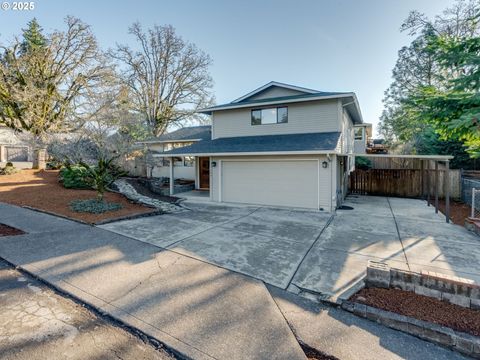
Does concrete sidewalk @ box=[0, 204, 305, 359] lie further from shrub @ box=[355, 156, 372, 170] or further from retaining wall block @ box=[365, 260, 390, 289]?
shrub @ box=[355, 156, 372, 170]

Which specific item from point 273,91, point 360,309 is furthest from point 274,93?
point 360,309

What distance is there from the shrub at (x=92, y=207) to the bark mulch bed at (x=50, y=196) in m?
0.20

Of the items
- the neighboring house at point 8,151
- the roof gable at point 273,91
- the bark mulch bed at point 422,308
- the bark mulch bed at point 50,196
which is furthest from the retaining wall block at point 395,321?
the neighboring house at point 8,151

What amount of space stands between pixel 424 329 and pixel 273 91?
11.8 metres

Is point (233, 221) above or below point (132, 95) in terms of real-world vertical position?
below

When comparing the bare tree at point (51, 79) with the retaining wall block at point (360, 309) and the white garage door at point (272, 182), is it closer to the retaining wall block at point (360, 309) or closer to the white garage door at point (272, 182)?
the white garage door at point (272, 182)

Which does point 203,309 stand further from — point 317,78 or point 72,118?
point 72,118

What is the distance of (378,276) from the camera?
379 centimetres

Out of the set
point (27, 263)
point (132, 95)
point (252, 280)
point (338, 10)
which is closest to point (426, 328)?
point (252, 280)

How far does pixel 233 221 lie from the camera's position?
325 inches

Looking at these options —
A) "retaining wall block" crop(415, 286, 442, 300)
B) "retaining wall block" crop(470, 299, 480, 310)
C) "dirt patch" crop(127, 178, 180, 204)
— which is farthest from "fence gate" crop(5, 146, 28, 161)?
"retaining wall block" crop(470, 299, 480, 310)

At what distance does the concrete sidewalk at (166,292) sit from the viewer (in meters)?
2.76

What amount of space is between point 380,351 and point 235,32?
16.0m

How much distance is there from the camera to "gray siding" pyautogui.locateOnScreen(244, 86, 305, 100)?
1232cm
